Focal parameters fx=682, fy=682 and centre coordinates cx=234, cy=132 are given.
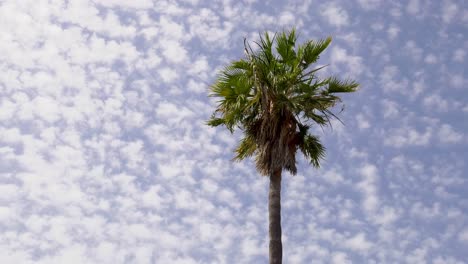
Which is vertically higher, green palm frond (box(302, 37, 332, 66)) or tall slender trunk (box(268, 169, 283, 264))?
green palm frond (box(302, 37, 332, 66))

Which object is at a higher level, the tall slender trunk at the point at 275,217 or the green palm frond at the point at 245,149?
the green palm frond at the point at 245,149

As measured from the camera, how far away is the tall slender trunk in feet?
54.3

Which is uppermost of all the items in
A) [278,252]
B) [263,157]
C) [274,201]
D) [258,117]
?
[258,117]

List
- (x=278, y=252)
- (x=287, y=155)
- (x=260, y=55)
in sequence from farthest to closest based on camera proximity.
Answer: (x=260, y=55) → (x=287, y=155) → (x=278, y=252)

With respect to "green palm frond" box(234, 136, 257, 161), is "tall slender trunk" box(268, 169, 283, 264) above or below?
below

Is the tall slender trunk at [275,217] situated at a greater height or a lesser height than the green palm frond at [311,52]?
lesser

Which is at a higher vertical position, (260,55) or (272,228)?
(260,55)

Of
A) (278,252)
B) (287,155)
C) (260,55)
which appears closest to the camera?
(278,252)

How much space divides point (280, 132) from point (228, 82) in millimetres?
2104

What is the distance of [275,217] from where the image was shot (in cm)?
1709

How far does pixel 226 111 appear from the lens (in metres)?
19.3

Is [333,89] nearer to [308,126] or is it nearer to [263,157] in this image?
[308,126]

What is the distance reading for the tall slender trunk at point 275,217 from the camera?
16.5 m

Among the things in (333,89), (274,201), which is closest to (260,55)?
(333,89)
